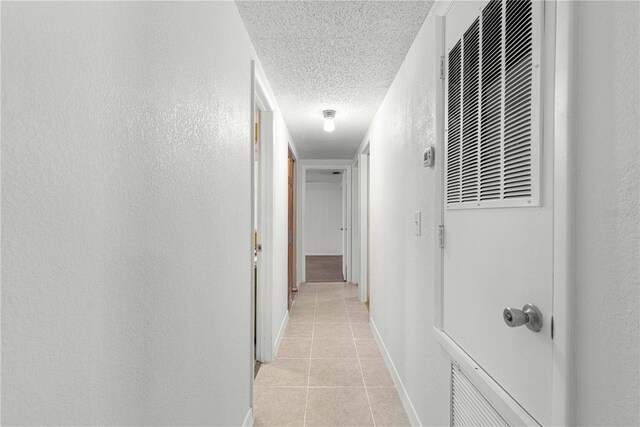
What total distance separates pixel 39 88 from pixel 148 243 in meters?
0.43

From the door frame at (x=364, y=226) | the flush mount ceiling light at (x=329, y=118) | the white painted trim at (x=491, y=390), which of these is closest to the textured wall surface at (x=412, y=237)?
the white painted trim at (x=491, y=390)

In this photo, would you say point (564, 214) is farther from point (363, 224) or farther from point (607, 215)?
point (363, 224)

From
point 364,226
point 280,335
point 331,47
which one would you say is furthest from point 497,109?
point 364,226

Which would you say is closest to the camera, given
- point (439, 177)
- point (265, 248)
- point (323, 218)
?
point (439, 177)

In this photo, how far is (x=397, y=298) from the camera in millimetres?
2436

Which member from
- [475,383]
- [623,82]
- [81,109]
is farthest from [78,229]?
[475,383]

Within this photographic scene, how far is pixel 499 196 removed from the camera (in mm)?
1017

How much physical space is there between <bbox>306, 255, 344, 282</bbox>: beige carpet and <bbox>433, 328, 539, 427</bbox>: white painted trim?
5.10 meters

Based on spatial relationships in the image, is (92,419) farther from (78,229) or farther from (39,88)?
(39,88)

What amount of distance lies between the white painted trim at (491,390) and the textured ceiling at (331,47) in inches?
59.5

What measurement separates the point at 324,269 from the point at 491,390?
667 cm

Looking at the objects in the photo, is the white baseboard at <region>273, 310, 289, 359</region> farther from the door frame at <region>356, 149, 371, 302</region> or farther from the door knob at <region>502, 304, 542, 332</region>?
the door knob at <region>502, 304, 542, 332</region>

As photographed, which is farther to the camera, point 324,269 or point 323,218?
point 323,218

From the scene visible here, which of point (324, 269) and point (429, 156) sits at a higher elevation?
point (429, 156)
